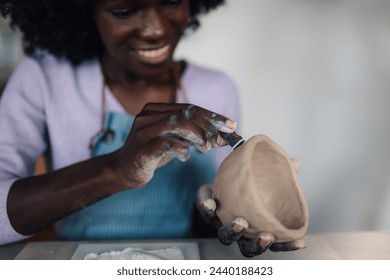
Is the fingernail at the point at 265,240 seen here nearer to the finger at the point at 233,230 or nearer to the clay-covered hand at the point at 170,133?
the finger at the point at 233,230

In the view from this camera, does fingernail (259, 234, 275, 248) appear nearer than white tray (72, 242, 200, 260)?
Yes

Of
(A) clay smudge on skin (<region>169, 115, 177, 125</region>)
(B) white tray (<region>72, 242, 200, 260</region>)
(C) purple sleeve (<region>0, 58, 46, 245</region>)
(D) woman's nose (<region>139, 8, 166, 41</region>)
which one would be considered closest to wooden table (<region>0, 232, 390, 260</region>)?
(B) white tray (<region>72, 242, 200, 260</region>)

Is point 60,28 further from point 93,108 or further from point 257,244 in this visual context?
point 257,244

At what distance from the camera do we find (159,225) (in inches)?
38.8

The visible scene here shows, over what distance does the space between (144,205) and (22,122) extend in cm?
28

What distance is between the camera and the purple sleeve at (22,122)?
0.87 m

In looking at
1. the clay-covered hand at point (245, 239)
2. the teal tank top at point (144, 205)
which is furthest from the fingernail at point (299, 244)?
the teal tank top at point (144, 205)

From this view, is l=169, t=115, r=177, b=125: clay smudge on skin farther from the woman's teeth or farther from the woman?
the woman's teeth

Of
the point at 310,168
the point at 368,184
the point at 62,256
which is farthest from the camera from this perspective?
the point at 310,168

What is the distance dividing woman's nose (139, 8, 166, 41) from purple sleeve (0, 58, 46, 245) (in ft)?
0.85

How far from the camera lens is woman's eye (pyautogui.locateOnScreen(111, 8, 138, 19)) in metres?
0.81
